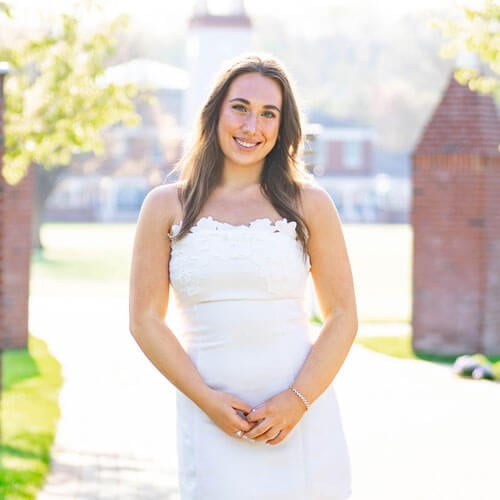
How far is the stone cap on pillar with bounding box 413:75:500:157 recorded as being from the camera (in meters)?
16.5

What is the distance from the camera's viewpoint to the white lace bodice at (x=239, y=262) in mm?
3793

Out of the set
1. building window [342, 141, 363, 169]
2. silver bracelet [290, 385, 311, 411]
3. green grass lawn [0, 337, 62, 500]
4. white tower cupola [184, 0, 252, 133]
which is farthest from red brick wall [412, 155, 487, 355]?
building window [342, 141, 363, 169]

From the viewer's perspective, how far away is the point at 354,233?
65750 mm

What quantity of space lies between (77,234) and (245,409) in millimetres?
60610

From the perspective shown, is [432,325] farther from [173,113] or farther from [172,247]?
[173,113]

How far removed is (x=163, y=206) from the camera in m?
3.93

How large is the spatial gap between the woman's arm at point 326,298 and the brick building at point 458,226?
12673mm

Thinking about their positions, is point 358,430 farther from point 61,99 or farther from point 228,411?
point 228,411

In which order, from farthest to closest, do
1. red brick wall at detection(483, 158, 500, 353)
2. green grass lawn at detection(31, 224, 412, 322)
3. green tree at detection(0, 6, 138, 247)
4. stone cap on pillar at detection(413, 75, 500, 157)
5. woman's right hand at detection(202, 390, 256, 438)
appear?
green grass lawn at detection(31, 224, 412, 322) < stone cap on pillar at detection(413, 75, 500, 157) < red brick wall at detection(483, 158, 500, 353) < green tree at detection(0, 6, 138, 247) < woman's right hand at detection(202, 390, 256, 438)

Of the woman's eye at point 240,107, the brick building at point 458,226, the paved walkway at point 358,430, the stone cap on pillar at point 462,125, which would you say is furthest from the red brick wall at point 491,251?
the woman's eye at point 240,107

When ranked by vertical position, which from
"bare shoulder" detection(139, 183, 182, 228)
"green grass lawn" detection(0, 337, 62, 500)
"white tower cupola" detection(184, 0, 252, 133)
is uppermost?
"white tower cupola" detection(184, 0, 252, 133)

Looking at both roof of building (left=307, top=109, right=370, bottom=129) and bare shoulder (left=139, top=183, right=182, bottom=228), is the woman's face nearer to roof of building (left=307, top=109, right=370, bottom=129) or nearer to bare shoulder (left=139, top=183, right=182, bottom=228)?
bare shoulder (left=139, top=183, right=182, bottom=228)

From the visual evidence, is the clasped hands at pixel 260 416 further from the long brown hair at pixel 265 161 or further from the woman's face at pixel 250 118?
the woman's face at pixel 250 118

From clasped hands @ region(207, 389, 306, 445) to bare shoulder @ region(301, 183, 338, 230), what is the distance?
0.49 m
